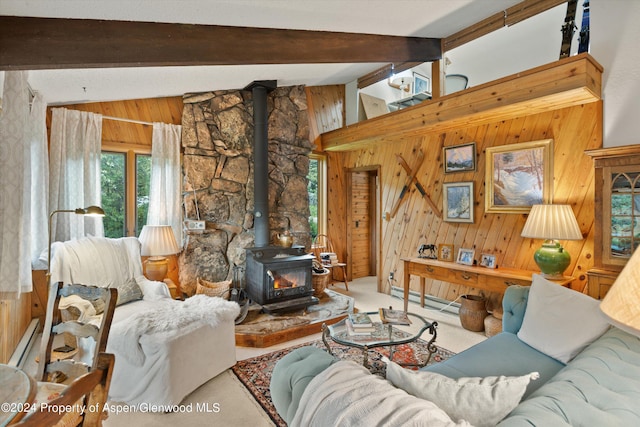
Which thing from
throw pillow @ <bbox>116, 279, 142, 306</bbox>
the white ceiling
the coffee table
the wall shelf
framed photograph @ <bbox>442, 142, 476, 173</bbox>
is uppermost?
the white ceiling

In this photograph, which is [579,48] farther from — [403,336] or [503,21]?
[403,336]

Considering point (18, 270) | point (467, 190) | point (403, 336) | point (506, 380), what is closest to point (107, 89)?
point (18, 270)

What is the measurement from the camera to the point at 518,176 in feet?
11.6

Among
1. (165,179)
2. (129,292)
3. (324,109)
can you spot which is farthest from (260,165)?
(129,292)

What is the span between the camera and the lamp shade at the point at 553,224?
2.88 meters

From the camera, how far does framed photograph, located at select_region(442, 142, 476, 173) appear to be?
3.97 metres

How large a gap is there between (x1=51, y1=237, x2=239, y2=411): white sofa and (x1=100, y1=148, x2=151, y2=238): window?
26.7 inches

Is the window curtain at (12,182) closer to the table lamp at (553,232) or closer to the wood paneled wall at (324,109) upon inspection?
the wood paneled wall at (324,109)

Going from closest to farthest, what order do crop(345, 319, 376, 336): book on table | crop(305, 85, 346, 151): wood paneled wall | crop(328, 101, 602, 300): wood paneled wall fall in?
crop(345, 319, 376, 336): book on table, crop(328, 101, 602, 300): wood paneled wall, crop(305, 85, 346, 151): wood paneled wall

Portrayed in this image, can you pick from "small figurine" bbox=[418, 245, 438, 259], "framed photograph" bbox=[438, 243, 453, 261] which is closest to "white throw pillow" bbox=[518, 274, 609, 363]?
"framed photograph" bbox=[438, 243, 453, 261]

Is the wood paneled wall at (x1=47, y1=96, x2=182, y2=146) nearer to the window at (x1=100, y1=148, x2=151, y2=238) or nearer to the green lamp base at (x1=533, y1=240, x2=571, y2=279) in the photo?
the window at (x1=100, y1=148, x2=151, y2=238)

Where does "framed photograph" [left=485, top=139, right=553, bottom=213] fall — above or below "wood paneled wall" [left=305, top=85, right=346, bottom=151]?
below

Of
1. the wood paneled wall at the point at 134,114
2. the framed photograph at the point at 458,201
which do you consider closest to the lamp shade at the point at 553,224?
the framed photograph at the point at 458,201

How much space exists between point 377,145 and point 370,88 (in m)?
1.03
